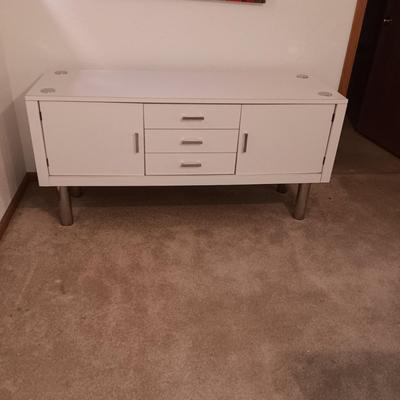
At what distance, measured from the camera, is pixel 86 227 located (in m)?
1.95

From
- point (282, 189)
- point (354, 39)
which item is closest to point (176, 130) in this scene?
point (282, 189)

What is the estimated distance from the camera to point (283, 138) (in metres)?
1.84

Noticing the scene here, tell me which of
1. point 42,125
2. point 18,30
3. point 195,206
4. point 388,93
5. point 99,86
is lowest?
point 195,206

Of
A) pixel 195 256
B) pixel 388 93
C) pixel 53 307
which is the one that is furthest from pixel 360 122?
pixel 53 307

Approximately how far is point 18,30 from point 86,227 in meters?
1.00

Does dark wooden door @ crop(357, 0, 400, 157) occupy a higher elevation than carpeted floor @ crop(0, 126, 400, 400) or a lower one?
higher

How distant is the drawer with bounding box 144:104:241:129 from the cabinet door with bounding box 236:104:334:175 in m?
0.06

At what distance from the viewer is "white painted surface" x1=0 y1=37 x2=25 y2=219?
192cm

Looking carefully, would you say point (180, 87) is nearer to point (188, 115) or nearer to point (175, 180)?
point (188, 115)

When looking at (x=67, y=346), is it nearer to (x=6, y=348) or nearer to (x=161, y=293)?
(x=6, y=348)

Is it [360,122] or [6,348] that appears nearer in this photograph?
Result: [6,348]

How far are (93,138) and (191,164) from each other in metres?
0.43

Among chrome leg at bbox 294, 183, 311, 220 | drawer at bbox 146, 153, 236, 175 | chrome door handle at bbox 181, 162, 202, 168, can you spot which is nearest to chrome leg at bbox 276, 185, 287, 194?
chrome leg at bbox 294, 183, 311, 220

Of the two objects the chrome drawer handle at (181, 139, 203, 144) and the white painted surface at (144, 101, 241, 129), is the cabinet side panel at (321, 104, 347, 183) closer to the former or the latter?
the white painted surface at (144, 101, 241, 129)
